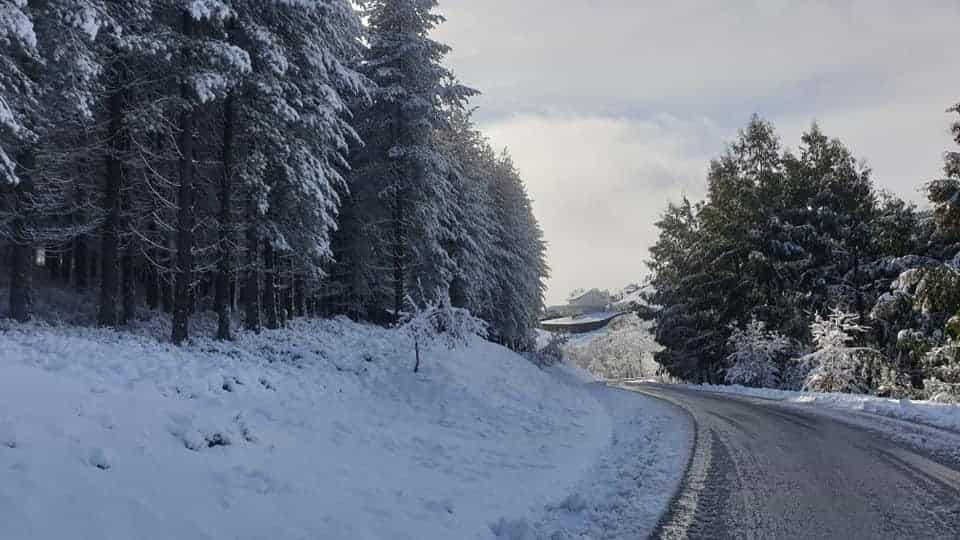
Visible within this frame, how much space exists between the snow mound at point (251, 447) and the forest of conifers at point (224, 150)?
3.08m

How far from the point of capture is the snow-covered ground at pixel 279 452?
5.14 m

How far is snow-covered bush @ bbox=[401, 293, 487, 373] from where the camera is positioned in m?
14.6

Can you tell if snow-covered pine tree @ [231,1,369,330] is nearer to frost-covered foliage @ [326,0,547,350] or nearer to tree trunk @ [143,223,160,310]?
frost-covered foliage @ [326,0,547,350]

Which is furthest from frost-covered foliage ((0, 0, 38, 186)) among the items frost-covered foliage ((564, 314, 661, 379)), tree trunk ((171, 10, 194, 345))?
frost-covered foliage ((564, 314, 661, 379))

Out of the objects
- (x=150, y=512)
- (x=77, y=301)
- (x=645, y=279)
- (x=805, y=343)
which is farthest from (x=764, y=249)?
(x=150, y=512)

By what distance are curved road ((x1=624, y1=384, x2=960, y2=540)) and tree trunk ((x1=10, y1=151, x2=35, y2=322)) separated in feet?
44.4

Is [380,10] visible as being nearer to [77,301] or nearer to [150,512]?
[77,301]

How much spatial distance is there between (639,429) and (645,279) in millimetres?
31248

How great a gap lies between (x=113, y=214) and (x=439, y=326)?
8.23 meters

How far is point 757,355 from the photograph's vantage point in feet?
97.9

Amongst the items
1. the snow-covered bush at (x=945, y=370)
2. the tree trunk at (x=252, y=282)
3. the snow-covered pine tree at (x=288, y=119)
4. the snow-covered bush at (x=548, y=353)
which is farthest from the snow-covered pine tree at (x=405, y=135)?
the snow-covered bush at (x=945, y=370)

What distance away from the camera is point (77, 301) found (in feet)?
59.7

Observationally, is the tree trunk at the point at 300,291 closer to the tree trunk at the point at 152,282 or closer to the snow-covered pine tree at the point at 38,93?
the tree trunk at the point at 152,282

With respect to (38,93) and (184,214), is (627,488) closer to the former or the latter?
(184,214)
